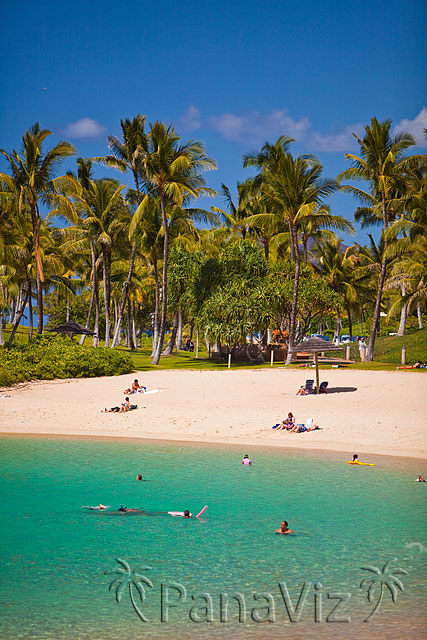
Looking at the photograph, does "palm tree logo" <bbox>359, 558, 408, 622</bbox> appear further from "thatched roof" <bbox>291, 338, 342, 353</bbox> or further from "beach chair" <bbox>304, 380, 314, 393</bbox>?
"beach chair" <bbox>304, 380, 314, 393</bbox>

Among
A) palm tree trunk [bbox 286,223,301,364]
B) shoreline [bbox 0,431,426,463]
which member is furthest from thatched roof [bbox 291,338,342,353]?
palm tree trunk [bbox 286,223,301,364]

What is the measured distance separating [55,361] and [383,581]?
2540 centimetres

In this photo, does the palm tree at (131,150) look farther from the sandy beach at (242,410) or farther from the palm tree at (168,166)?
the sandy beach at (242,410)

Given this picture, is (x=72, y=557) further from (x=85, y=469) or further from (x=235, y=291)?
(x=235, y=291)

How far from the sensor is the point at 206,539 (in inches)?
397

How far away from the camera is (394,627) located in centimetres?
669

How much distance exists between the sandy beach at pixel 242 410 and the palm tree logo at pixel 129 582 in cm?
946

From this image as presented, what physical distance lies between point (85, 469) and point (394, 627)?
9984 millimetres

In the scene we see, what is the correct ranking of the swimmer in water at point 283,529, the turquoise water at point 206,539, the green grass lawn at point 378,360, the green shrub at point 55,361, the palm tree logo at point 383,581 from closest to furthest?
the turquoise water at point 206,539
the palm tree logo at point 383,581
the swimmer in water at point 283,529
the green shrub at point 55,361
the green grass lawn at point 378,360

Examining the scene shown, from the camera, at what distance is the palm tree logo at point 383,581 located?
7700 millimetres

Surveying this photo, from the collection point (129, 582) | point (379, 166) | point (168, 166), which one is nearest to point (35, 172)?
point (168, 166)

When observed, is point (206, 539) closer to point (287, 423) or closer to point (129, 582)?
point (129, 582)

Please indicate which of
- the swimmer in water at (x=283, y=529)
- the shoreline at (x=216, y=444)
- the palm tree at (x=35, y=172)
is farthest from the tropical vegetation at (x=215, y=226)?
the swimmer in water at (x=283, y=529)

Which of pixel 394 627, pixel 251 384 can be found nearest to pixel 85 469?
pixel 394 627
